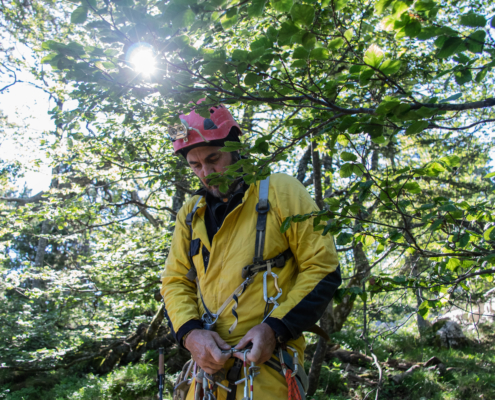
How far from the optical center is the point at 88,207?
5.49 m

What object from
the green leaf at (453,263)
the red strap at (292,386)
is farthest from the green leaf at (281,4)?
the green leaf at (453,263)

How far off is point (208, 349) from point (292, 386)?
1.45ft

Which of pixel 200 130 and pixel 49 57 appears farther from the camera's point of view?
pixel 200 130

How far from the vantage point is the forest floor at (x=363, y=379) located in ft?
16.5

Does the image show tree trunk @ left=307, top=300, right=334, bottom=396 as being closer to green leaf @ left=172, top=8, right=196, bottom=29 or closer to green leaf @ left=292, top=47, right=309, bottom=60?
green leaf @ left=292, top=47, right=309, bottom=60

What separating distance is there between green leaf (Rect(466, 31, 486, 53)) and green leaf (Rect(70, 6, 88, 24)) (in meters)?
1.23

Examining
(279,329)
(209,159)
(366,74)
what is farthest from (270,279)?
(366,74)

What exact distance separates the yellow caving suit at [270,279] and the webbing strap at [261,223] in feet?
0.08

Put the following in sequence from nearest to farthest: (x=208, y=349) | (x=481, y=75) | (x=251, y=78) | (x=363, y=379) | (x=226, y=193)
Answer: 1. (x=481, y=75)
2. (x=251, y=78)
3. (x=208, y=349)
4. (x=226, y=193)
5. (x=363, y=379)

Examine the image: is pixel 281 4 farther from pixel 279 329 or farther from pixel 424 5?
pixel 279 329

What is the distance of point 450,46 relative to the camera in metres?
1.05

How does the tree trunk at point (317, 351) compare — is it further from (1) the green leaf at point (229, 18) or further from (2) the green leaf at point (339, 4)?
(1) the green leaf at point (229, 18)

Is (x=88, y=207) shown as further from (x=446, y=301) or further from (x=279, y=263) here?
(x=446, y=301)

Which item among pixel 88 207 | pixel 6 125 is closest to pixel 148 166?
pixel 88 207
